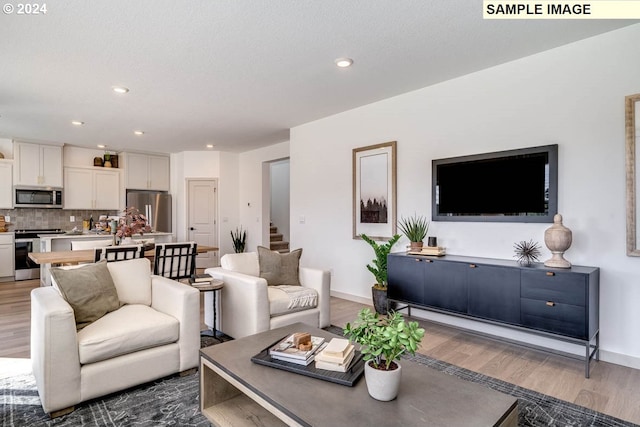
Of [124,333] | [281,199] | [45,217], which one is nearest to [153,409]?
[124,333]

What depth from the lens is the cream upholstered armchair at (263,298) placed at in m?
2.90

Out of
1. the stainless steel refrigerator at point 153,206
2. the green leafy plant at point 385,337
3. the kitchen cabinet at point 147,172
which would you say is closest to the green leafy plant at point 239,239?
the stainless steel refrigerator at point 153,206

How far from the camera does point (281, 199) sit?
911 centimetres

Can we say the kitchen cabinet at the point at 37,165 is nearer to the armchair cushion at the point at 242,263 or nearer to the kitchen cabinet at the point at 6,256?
the kitchen cabinet at the point at 6,256

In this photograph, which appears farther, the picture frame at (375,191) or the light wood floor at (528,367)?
the picture frame at (375,191)

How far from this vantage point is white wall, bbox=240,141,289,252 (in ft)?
23.7

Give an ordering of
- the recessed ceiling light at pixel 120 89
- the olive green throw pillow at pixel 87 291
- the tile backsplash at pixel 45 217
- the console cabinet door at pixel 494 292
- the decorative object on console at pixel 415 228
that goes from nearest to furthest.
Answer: the olive green throw pillow at pixel 87 291 < the console cabinet door at pixel 494 292 < the decorative object on console at pixel 415 228 < the recessed ceiling light at pixel 120 89 < the tile backsplash at pixel 45 217

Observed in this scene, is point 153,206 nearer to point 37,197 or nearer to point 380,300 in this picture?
point 37,197

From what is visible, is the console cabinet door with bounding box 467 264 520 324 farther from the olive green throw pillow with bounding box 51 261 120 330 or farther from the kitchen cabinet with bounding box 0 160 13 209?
the kitchen cabinet with bounding box 0 160 13 209

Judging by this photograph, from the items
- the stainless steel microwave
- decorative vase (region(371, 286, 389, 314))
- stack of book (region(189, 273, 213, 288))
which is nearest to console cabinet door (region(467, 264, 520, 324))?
decorative vase (region(371, 286, 389, 314))

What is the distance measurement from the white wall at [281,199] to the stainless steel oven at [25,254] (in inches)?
190

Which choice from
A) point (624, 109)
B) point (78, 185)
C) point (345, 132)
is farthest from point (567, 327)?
point (78, 185)

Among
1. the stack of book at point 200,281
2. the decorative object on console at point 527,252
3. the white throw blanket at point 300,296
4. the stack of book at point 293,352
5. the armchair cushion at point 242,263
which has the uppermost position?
the decorative object on console at point 527,252

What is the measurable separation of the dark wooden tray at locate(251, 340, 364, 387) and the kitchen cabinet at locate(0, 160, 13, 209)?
6855mm
